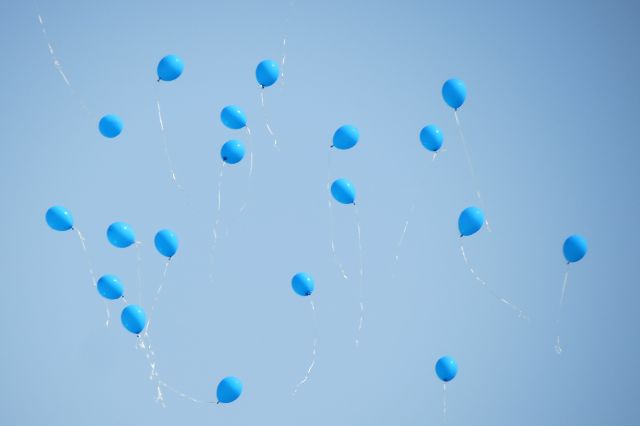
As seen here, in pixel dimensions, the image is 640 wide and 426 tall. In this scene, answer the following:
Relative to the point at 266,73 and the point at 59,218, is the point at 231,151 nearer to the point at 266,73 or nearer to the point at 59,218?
the point at 266,73

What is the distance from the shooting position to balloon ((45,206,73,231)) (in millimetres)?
15469

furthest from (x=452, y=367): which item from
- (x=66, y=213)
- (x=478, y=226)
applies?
(x=66, y=213)

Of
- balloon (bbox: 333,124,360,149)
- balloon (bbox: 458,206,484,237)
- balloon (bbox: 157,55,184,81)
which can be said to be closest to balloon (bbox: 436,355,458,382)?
balloon (bbox: 458,206,484,237)

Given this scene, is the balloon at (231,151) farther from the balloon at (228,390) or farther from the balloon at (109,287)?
the balloon at (228,390)

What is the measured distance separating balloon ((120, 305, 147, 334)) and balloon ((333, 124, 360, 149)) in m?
3.27

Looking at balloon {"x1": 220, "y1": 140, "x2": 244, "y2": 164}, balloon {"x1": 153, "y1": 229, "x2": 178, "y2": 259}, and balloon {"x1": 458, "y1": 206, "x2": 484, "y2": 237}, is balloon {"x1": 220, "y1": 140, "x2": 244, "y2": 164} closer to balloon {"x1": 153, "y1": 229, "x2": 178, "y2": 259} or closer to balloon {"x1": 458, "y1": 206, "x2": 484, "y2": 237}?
balloon {"x1": 153, "y1": 229, "x2": 178, "y2": 259}

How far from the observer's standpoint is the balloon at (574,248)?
51.7 feet

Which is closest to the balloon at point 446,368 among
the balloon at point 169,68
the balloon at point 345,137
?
the balloon at point 345,137

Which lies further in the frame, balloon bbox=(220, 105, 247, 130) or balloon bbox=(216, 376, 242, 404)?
balloon bbox=(220, 105, 247, 130)

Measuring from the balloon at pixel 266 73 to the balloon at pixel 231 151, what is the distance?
83cm

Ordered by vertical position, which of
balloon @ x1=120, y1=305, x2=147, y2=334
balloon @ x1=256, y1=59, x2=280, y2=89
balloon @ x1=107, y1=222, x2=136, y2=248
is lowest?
balloon @ x1=120, y1=305, x2=147, y2=334

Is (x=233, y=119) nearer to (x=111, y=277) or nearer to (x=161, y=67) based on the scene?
(x=161, y=67)

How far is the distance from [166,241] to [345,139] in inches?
102

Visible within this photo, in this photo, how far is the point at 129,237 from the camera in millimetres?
15406
